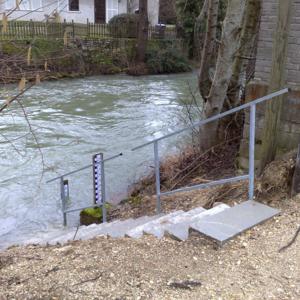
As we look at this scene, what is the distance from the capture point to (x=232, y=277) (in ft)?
9.55

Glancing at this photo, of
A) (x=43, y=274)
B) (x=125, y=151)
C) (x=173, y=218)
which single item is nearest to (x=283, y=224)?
(x=173, y=218)

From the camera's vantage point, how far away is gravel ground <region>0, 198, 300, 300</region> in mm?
2791

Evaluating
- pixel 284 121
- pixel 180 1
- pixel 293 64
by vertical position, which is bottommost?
pixel 284 121

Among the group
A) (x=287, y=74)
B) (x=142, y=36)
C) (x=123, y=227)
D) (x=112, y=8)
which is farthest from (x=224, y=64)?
(x=112, y=8)

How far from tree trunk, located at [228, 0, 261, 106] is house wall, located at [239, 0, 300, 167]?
214 cm

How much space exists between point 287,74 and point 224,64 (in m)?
2.27

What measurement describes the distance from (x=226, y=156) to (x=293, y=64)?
8.98 ft

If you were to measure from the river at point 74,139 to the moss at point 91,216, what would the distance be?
354 millimetres

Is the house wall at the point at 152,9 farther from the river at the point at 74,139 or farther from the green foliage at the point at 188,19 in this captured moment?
the river at the point at 74,139

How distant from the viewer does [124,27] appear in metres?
27.4

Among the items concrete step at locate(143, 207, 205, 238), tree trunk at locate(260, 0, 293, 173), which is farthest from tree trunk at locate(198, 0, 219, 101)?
concrete step at locate(143, 207, 205, 238)

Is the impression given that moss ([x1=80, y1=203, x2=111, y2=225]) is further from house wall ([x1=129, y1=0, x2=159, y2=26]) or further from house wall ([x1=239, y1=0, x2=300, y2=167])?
house wall ([x1=129, y1=0, x2=159, y2=26])

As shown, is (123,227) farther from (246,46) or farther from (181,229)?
(246,46)

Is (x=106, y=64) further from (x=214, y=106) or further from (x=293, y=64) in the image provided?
(x=293, y=64)
